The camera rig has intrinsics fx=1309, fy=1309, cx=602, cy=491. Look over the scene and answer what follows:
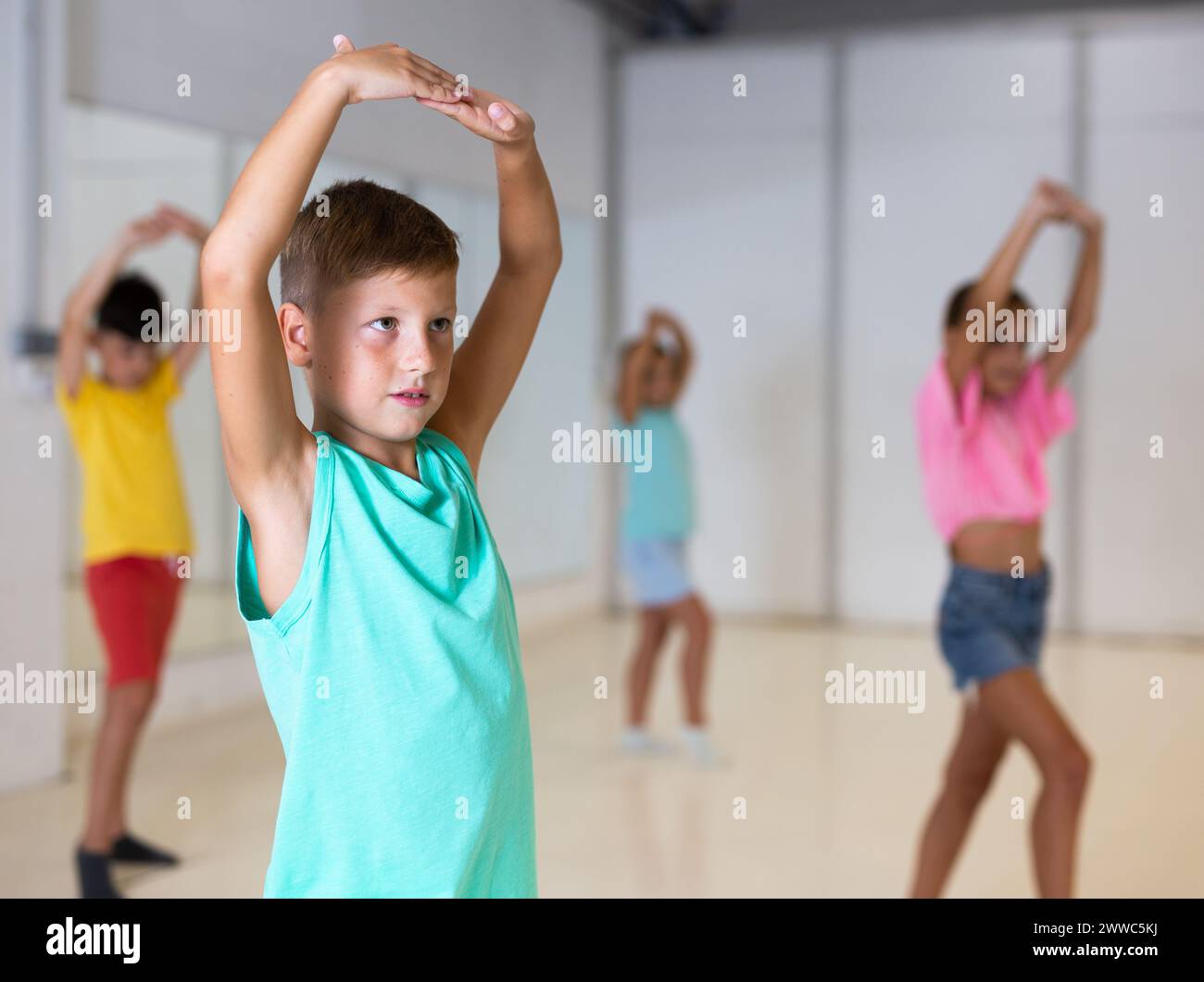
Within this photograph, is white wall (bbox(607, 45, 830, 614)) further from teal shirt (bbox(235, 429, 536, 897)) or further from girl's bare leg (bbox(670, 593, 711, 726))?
teal shirt (bbox(235, 429, 536, 897))

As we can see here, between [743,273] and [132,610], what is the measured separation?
4.11 m

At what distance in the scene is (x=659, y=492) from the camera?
400 cm

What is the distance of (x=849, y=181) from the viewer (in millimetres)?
6160

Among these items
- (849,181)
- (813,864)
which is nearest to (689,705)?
(813,864)

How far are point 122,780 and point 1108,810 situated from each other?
233cm

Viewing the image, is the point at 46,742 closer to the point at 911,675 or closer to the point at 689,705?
the point at 689,705

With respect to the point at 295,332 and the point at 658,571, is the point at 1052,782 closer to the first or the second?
the point at 295,332

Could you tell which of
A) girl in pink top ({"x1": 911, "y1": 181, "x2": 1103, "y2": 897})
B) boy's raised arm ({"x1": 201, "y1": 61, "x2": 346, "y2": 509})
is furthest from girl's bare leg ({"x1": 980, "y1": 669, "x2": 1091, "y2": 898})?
boy's raised arm ({"x1": 201, "y1": 61, "x2": 346, "y2": 509})

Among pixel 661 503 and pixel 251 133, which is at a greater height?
pixel 251 133

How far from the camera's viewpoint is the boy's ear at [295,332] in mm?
994

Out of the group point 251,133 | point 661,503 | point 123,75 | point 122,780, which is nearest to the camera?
point 122,780

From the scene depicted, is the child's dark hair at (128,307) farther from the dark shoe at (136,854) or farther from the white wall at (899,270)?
the white wall at (899,270)

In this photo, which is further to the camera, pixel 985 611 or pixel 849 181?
pixel 849 181

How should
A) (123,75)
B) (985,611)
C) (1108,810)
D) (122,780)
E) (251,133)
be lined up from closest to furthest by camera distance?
(985,611) < (122,780) < (1108,810) < (123,75) < (251,133)
